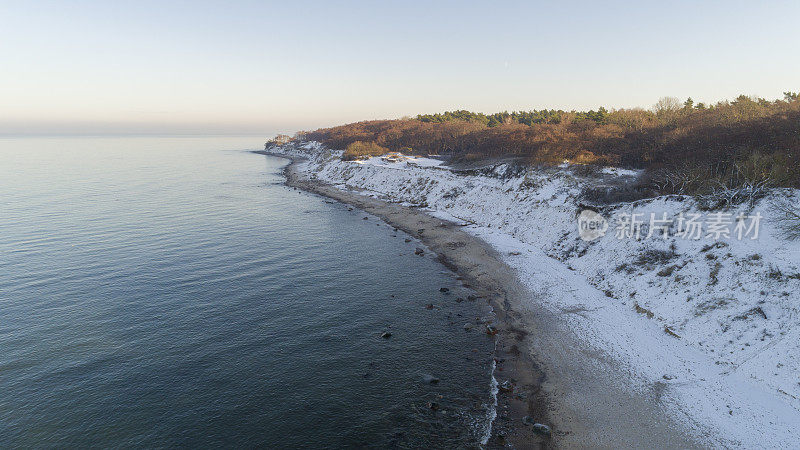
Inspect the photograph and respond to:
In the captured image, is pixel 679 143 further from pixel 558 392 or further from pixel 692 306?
pixel 558 392

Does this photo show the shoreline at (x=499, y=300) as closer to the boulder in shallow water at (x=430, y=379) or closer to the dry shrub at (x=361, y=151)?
the boulder in shallow water at (x=430, y=379)

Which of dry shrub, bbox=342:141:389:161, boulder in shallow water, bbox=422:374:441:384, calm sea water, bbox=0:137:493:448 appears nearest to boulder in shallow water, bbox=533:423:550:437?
calm sea water, bbox=0:137:493:448

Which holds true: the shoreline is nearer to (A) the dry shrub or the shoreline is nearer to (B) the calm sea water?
(B) the calm sea water

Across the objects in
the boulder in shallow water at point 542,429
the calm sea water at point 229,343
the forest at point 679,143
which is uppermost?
the forest at point 679,143

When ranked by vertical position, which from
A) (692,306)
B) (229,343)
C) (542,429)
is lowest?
(542,429)

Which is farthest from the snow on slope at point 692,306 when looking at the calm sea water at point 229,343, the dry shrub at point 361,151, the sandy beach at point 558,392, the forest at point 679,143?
the dry shrub at point 361,151

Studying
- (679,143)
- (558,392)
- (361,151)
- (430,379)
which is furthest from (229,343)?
(361,151)

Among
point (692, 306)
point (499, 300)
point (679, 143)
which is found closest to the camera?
point (692, 306)
